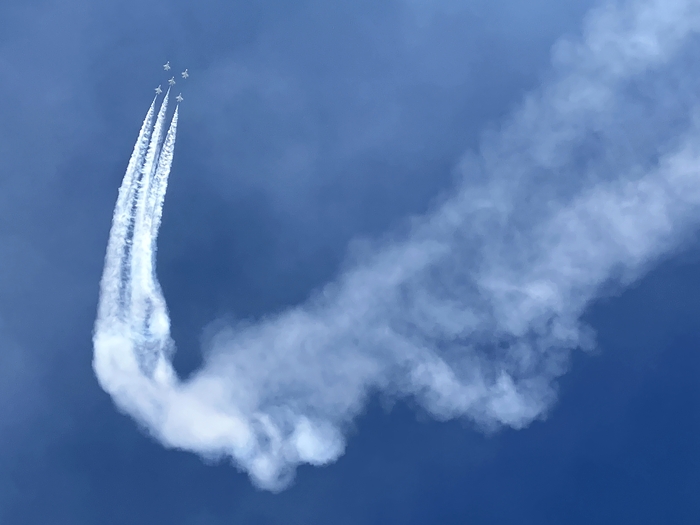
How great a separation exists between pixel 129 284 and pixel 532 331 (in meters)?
74.5

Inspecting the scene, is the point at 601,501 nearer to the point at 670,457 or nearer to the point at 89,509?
the point at 670,457

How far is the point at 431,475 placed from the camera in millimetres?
195750

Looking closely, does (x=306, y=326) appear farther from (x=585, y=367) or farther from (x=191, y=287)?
(x=585, y=367)

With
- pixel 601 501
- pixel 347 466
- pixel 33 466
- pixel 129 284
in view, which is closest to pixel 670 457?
pixel 601 501

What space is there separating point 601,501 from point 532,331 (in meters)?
33.4

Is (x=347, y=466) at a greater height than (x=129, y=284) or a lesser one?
lesser

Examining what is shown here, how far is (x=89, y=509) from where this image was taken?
193 m

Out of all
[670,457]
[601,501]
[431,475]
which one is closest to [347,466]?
[431,475]

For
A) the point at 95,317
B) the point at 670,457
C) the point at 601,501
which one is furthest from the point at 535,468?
the point at 95,317

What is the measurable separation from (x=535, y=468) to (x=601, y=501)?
43.8ft

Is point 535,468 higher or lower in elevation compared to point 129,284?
lower

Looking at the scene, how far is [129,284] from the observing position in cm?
19475

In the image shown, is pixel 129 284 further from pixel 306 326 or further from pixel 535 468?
pixel 535 468

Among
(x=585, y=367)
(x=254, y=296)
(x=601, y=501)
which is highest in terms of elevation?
(x=254, y=296)
